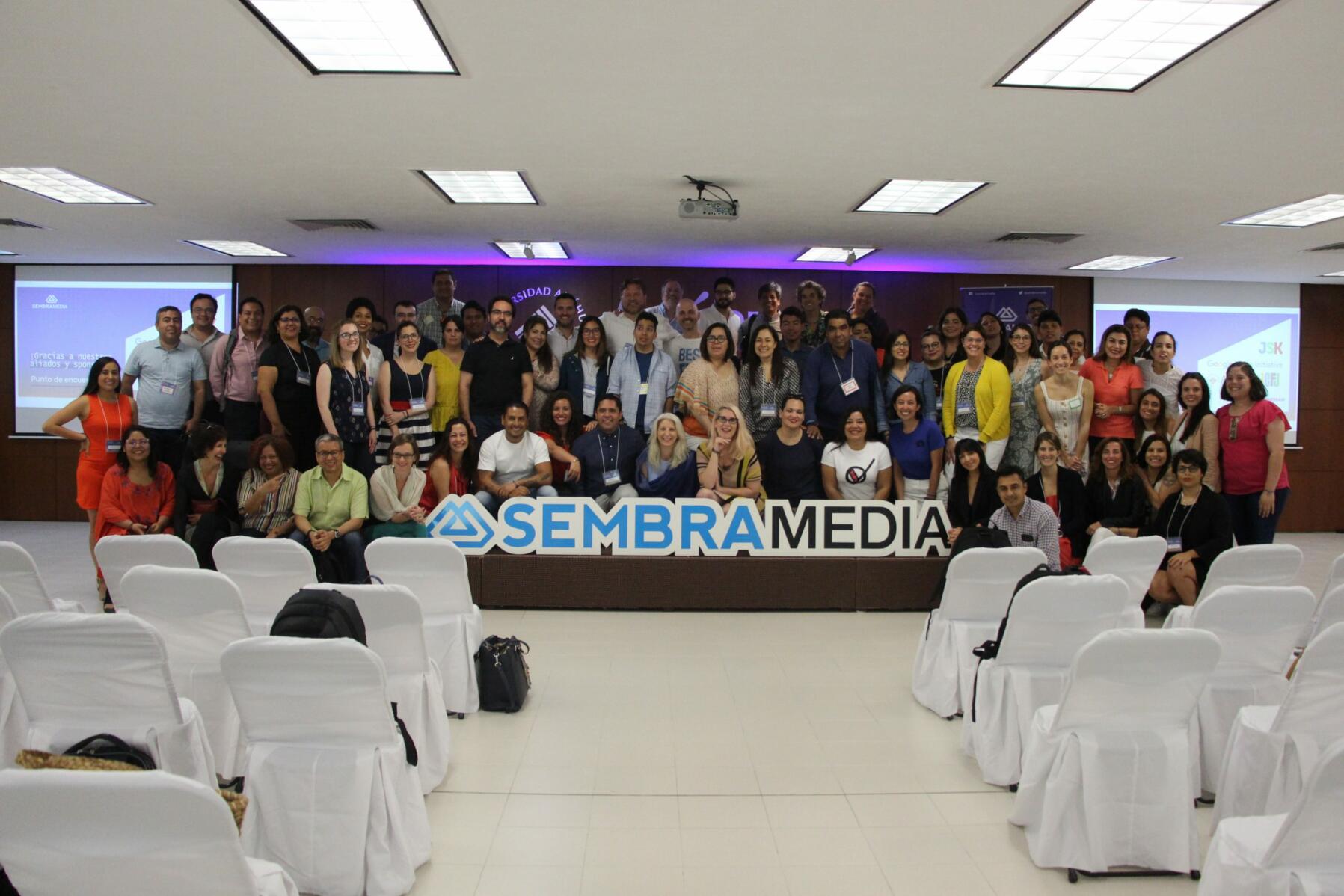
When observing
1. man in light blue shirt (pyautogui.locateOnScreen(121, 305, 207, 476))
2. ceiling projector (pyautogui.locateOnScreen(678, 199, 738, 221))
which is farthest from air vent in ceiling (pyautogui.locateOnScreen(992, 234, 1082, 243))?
man in light blue shirt (pyautogui.locateOnScreen(121, 305, 207, 476))

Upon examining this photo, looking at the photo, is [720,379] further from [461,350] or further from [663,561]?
[461,350]

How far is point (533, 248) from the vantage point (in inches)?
392

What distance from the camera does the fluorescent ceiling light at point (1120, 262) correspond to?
9.73m

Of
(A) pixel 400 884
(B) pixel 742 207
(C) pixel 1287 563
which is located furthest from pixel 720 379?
(A) pixel 400 884

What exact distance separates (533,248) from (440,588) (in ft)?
19.8

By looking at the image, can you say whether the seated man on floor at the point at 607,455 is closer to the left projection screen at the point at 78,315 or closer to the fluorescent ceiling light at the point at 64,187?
the fluorescent ceiling light at the point at 64,187

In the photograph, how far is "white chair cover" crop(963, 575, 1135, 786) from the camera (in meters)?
3.71

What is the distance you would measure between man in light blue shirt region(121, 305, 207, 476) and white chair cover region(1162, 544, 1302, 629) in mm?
7552

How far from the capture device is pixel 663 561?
6840 millimetres

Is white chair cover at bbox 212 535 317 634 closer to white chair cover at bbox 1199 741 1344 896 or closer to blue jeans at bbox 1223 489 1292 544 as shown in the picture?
white chair cover at bbox 1199 741 1344 896

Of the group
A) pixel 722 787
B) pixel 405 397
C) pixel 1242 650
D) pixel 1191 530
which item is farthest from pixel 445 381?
pixel 1242 650

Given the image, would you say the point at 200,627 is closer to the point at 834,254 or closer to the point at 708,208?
the point at 708,208

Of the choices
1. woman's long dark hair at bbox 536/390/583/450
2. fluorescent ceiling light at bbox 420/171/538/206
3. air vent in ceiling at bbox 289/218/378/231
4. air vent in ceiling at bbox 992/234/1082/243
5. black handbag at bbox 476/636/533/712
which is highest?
air vent in ceiling at bbox 992/234/1082/243

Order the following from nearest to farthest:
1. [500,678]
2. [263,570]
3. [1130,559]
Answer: [263,570], [500,678], [1130,559]
